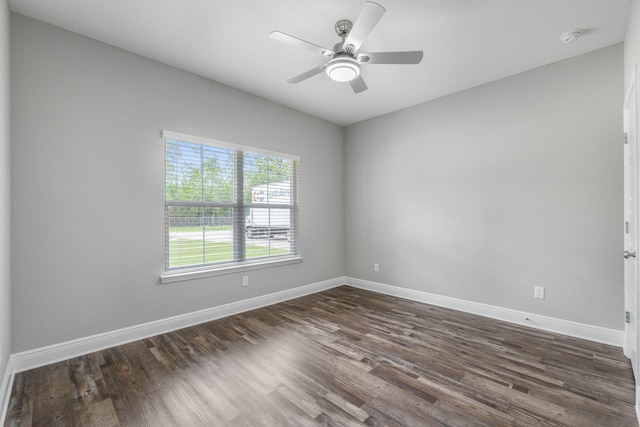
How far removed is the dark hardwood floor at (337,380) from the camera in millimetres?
1723

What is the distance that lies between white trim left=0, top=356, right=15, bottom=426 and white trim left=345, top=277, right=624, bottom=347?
394 cm

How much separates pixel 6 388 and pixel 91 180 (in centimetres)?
159

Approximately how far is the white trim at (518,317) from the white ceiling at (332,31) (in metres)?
2.64

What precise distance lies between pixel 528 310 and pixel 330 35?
3.42m

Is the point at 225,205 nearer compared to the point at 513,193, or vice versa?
the point at 513,193

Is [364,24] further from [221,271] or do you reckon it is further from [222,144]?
[221,271]

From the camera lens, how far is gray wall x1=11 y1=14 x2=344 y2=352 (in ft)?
7.43

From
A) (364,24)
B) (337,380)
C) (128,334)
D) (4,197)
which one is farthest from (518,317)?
(4,197)

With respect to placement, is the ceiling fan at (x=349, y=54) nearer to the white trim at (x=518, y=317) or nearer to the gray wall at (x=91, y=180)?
the gray wall at (x=91, y=180)

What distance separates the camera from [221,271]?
3383 mm

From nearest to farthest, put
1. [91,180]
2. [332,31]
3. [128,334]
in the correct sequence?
[332,31] < [91,180] < [128,334]

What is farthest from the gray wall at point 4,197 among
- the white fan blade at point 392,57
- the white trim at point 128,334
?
the white fan blade at point 392,57

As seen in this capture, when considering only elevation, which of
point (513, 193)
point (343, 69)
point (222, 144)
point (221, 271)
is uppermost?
point (343, 69)

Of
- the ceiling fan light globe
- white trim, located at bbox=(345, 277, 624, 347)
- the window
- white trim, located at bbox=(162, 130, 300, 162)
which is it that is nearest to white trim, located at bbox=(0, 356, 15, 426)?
the window
